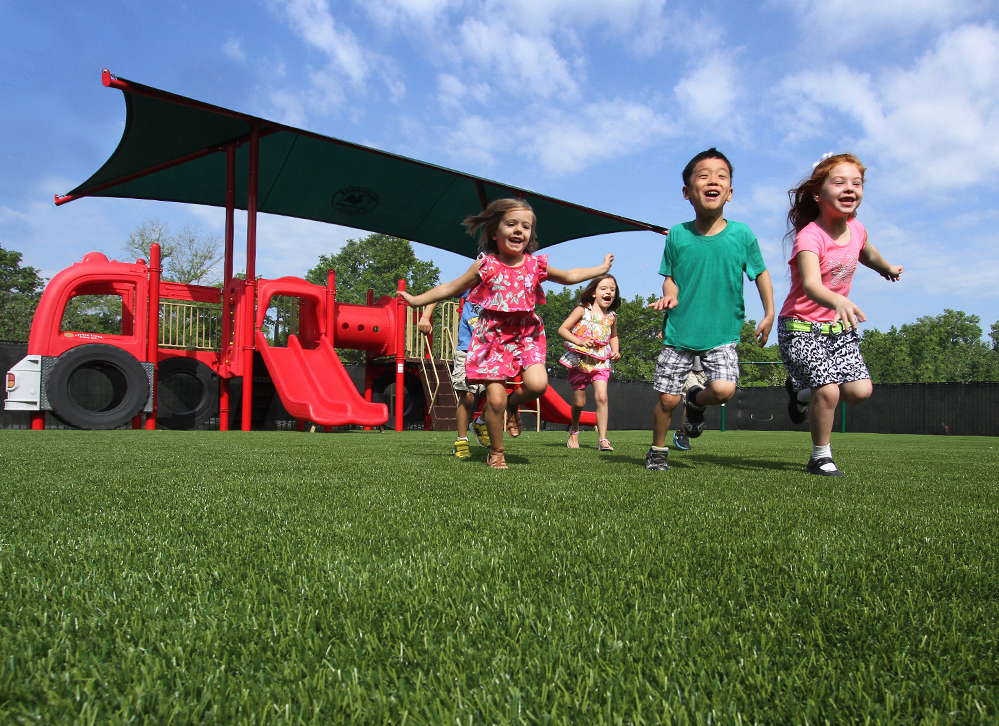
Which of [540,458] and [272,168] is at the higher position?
[272,168]

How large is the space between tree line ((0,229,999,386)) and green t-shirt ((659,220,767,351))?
27.6 metres

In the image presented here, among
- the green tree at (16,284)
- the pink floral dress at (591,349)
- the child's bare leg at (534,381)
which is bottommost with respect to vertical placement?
the child's bare leg at (534,381)

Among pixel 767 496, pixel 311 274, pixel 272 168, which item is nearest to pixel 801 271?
pixel 767 496

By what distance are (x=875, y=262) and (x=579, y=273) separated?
1973 mm

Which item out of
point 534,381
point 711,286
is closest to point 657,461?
point 534,381

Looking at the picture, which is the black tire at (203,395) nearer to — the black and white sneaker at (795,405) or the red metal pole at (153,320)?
the red metal pole at (153,320)

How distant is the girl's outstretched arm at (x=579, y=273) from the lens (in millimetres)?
4238

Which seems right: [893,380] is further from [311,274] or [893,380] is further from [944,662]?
[944,662]

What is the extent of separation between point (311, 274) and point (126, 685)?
63285mm

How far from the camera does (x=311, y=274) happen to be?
60906mm

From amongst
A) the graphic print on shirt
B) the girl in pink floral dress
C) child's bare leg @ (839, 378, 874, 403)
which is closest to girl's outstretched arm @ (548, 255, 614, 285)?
the girl in pink floral dress

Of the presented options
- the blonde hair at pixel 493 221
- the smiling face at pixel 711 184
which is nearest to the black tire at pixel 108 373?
the blonde hair at pixel 493 221

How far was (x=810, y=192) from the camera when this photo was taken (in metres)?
4.22

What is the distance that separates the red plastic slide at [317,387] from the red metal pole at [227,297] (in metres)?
0.84
